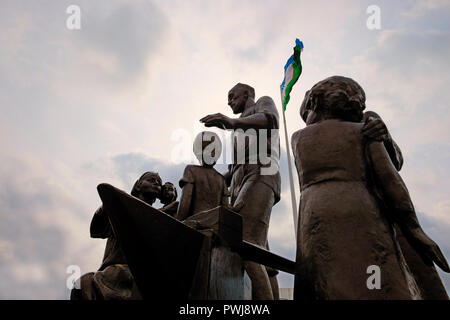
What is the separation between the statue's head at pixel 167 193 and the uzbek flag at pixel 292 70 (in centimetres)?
906

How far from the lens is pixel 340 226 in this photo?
2861 millimetres

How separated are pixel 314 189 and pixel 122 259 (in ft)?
9.40

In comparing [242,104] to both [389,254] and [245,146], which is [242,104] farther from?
[389,254]

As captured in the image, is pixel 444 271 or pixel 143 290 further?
pixel 143 290

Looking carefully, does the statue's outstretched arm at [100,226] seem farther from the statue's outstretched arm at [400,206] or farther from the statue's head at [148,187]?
the statue's outstretched arm at [400,206]

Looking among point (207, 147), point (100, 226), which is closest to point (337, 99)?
point (207, 147)

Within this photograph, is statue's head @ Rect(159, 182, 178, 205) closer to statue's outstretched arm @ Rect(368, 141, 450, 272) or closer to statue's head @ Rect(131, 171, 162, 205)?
statue's head @ Rect(131, 171, 162, 205)

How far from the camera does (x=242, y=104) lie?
6238mm

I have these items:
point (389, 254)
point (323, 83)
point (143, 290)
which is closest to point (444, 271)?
point (389, 254)

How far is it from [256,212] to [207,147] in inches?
40.8

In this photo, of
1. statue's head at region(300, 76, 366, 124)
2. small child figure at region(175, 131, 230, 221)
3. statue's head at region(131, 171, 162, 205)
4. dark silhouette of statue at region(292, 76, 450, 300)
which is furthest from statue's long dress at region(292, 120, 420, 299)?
statue's head at region(131, 171, 162, 205)

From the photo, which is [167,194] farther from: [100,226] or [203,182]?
[203,182]
